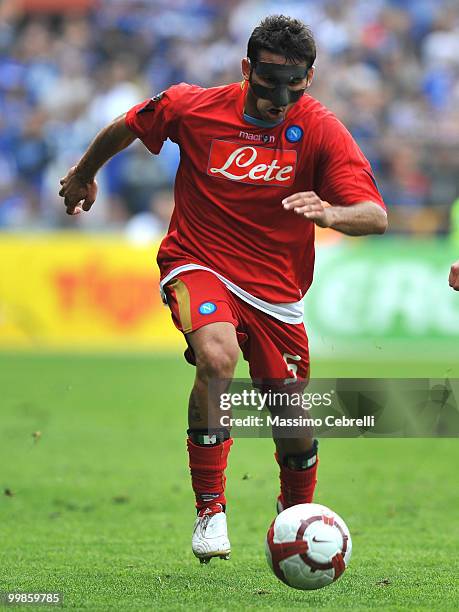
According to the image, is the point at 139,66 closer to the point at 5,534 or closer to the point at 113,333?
the point at 113,333

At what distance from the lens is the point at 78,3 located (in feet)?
69.9

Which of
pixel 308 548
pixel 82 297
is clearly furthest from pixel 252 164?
pixel 82 297

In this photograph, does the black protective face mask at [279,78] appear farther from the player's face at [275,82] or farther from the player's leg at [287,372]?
the player's leg at [287,372]

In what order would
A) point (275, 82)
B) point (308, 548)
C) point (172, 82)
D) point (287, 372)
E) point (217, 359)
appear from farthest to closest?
point (172, 82) < point (287, 372) < point (275, 82) < point (217, 359) < point (308, 548)

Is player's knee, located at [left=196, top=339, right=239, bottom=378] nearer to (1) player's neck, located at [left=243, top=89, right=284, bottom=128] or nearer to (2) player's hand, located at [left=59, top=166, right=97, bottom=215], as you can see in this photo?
(1) player's neck, located at [left=243, top=89, right=284, bottom=128]

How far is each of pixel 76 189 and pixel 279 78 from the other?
1440mm

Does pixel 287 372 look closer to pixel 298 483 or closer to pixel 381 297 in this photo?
pixel 298 483

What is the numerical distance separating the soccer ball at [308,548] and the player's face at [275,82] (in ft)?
6.26

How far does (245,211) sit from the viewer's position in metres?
5.82

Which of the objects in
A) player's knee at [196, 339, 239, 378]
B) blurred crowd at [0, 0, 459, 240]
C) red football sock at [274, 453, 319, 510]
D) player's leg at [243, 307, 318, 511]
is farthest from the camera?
blurred crowd at [0, 0, 459, 240]

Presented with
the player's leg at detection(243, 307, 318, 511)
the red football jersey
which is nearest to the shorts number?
the player's leg at detection(243, 307, 318, 511)

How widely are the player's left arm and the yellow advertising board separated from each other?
1111cm

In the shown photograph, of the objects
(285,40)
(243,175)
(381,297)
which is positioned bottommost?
(381,297)

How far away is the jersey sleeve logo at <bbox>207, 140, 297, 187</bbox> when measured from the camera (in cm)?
573
